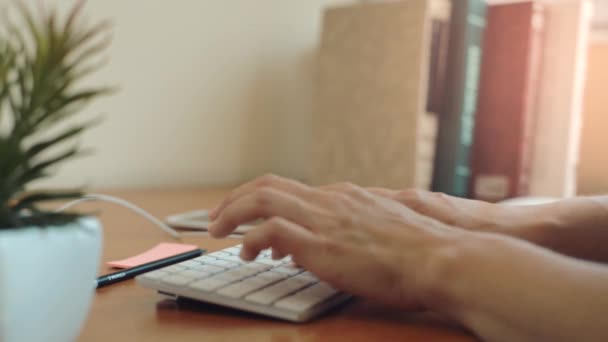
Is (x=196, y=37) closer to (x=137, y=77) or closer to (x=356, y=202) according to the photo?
(x=137, y=77)

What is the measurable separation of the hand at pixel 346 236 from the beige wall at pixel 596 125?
104cm

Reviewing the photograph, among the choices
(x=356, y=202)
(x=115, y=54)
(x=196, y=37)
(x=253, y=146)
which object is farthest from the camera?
(x=253, y=146)

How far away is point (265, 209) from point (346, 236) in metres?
0.07

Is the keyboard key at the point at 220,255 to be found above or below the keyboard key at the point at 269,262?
above

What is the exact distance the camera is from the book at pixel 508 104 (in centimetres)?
122

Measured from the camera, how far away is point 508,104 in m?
1.23

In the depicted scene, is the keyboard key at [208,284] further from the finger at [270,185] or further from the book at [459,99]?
the book at [459,99]

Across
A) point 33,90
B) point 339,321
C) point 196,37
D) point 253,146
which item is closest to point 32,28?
point 33,90

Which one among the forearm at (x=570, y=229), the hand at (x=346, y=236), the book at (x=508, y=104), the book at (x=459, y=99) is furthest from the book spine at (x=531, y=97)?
the hand at (x=346, y=236)

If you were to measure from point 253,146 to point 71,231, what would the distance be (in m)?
1.06

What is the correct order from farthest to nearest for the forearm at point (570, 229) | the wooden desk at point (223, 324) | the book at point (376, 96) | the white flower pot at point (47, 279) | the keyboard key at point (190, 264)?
the book at point (376, 96) → the forearm at point (570, 229) → the keyboard key at point (190, 264) → the wooden desk at point (223, 324) → the white flower pot at point (47, 279)

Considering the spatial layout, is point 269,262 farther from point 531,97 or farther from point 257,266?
point 531,97

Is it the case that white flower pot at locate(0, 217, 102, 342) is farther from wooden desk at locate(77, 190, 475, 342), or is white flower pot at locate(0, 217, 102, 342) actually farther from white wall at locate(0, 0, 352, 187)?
white wall at locate(0, 0, 352, 187)

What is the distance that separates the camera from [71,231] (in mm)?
289
